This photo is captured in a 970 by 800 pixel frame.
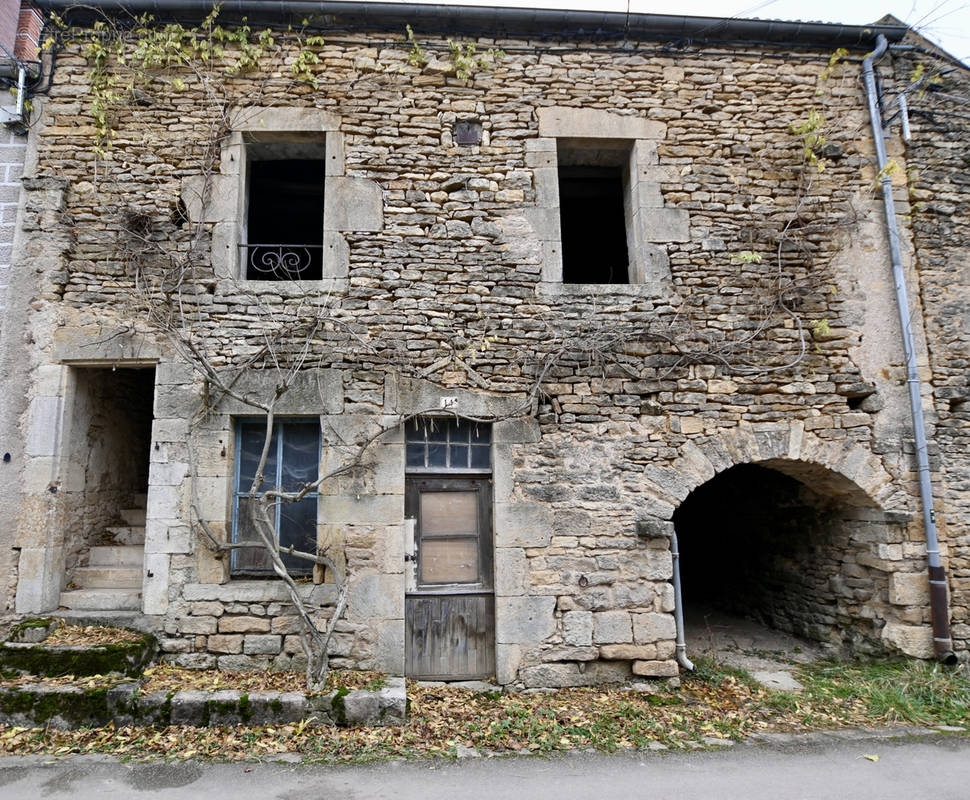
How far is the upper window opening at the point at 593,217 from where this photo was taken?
20.2 ft

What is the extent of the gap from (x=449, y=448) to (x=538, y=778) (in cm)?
253

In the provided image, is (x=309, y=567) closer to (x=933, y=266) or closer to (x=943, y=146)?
(x=933, y=266)

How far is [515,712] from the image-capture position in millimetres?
4246

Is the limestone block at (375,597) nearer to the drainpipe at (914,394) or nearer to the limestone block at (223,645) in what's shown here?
the limestone block at (223,645)

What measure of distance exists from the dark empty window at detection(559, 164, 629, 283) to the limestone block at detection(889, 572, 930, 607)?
13.7 ft

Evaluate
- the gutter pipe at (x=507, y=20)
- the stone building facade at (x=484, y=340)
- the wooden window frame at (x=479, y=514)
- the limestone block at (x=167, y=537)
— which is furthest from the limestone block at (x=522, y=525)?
the gutter pipe at (x=507, y=20)

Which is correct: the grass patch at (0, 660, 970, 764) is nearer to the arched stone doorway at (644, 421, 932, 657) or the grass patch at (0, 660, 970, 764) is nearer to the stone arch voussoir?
the arched stone doorway at (644, 421, 932, 657)

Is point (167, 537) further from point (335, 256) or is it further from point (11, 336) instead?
point (335, 256)

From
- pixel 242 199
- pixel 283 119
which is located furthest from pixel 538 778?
pixel 283 119

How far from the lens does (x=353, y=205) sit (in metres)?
5.17

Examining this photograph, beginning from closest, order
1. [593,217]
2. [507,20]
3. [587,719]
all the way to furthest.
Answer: [587,719], [507,20], [593,217]

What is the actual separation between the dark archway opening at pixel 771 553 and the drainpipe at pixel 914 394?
519 mm

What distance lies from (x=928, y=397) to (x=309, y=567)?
5788 millimetres

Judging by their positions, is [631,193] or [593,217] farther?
[593,217]
